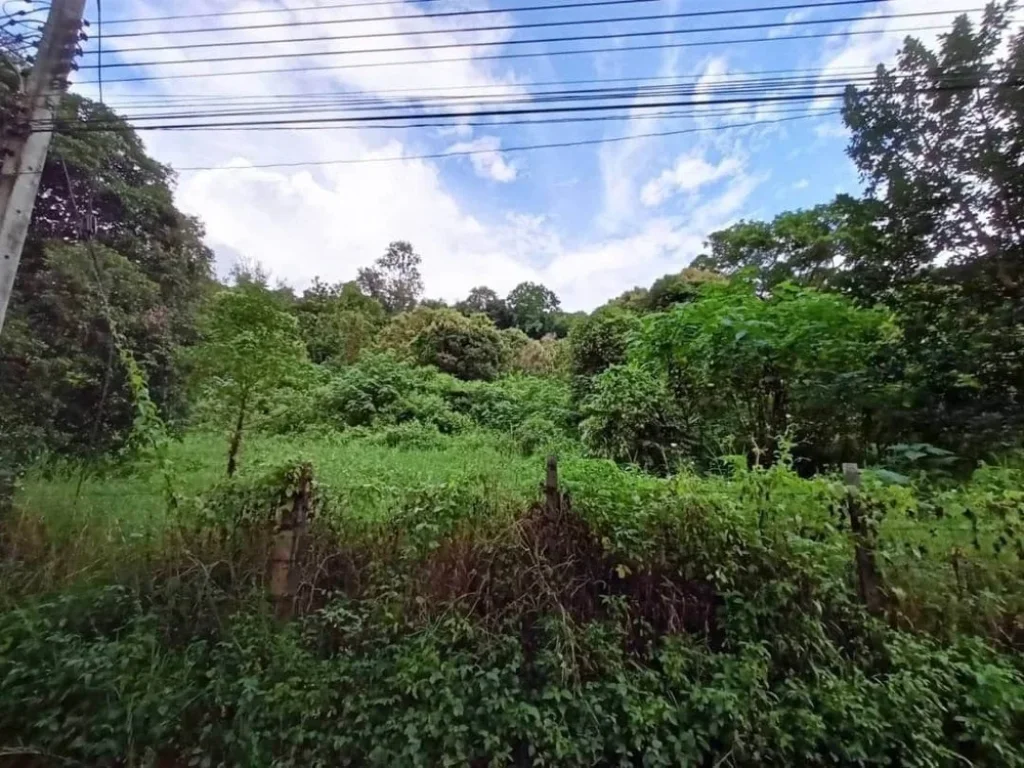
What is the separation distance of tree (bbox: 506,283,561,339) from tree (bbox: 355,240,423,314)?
4.98 metres

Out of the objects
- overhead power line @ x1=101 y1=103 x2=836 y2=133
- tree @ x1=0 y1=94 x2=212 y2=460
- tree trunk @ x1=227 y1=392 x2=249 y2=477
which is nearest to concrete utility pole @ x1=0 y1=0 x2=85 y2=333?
tree @ x1=0 y1=94 x2=212 y2=460

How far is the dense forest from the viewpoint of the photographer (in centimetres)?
204

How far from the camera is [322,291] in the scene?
57.1 feet

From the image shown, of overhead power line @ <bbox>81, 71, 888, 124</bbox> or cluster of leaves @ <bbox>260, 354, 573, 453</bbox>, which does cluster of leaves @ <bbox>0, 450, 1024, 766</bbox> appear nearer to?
overhead power line @ <bbox>81, 71, 888, 124</bbox>

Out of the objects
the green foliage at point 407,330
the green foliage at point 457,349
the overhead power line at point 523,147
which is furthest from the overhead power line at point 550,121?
the green foliage at point 407,330

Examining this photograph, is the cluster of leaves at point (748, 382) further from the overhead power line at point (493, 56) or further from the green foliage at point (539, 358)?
the green foliage at point (539, 358)

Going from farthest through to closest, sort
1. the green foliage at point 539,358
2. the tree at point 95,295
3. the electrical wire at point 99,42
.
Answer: the green foliage at point 539,358 < the tree at point 95,295 < the electrical wire at point 99,42

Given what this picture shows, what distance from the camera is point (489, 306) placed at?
1997cm

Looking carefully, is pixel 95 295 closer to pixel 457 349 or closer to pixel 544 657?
pixel 544 657

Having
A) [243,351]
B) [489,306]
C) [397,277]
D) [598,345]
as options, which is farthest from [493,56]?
[397,277]

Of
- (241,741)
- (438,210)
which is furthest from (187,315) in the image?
(241,741)

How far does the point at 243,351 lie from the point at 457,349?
7.65 meters

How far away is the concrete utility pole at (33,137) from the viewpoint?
8.89 feet

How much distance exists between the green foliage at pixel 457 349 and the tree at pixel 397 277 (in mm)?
10199
